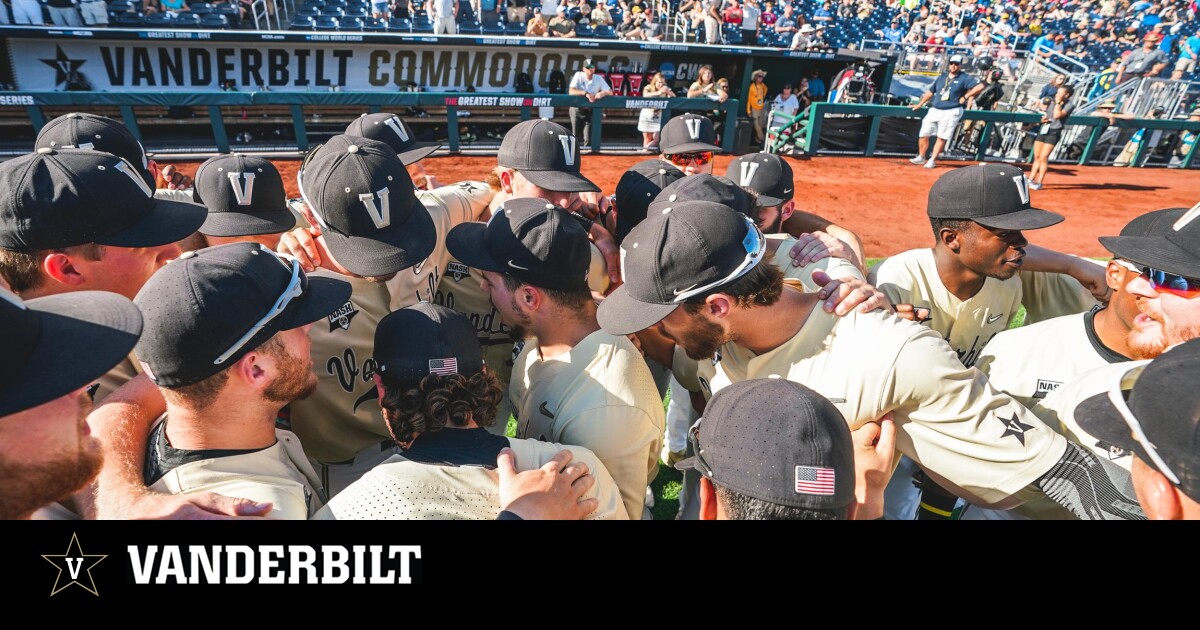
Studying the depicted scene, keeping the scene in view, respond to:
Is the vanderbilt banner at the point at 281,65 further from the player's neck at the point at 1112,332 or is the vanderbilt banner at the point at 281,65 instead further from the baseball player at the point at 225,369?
the player's neck at the point at 1112,332

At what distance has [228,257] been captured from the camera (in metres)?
2.01

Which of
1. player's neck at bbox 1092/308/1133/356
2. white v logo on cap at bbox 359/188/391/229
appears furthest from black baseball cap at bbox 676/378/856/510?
white v logo on cap at bbox 359/188/391/229

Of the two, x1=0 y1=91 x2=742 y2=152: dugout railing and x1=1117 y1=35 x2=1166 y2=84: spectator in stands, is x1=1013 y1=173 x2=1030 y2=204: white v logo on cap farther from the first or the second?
x1=1117 y1=35 x2=1166 y2=84: spectator in stands

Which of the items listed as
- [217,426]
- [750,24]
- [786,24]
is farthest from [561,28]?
[217,426]

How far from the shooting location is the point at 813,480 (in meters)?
1.51

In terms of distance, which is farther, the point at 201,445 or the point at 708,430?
the point at 201,445

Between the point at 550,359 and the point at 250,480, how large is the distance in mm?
1202

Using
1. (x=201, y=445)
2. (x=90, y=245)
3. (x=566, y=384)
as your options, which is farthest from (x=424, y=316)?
(x=90, y=245)

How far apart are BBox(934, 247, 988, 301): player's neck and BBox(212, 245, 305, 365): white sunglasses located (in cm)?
321

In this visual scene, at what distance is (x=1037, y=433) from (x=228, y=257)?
283 centimetres

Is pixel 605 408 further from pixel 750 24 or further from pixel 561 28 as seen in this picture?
pixel 750 24

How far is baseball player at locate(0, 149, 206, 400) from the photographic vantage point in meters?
2.46

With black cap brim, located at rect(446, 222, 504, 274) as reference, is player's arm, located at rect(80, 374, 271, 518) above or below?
below

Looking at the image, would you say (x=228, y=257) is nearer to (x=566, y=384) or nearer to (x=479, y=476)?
(x=479, y=476)
